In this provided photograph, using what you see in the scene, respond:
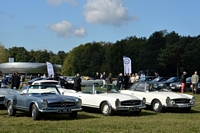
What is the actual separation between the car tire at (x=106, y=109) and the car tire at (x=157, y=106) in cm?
289

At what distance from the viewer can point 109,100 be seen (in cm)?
1510

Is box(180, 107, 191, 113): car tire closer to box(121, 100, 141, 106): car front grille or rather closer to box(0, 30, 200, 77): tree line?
box(121, 100, 141, 106): car front grille

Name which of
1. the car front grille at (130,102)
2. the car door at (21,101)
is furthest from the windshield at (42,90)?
the car front grille at (130,102)

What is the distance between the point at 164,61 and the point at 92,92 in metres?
57.5

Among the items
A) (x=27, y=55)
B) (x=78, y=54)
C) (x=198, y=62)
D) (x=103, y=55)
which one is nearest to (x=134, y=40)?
(x=103, y=55)

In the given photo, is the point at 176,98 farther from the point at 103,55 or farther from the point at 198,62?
the point at 103,55

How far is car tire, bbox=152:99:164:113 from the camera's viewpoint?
1677cm

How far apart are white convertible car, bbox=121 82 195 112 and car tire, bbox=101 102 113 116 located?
9.46ft

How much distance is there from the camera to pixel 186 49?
232ft

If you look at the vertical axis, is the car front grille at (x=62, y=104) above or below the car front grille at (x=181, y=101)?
below

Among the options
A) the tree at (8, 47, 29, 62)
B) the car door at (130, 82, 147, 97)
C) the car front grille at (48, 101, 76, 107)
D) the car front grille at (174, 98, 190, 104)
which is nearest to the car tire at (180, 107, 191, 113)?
the car front grille at (174, 98, 190, 104)

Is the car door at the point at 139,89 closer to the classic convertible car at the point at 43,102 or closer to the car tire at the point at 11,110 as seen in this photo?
the classic convertible car at the point at 43,102

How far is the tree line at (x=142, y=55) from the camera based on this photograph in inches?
2799

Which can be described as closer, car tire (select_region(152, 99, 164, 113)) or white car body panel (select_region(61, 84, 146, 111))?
white car body panel (select_region(61, 84, 146, 111))
